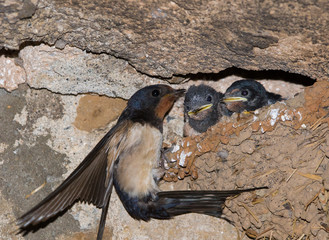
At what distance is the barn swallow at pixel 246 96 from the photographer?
3797mm

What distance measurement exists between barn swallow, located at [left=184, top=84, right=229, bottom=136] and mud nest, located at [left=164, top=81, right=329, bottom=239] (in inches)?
13.2

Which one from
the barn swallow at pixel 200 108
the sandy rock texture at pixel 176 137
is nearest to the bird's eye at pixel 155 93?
the sandy rock texture at pixel 176 137

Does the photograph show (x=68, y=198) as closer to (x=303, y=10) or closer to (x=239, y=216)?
(x=239, y=216)

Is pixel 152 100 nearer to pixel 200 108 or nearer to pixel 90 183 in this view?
pixel 200 108

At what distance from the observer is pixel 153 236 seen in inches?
131

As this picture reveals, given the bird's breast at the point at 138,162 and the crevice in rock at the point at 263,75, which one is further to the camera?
the crevice in rock at the point at 263,75

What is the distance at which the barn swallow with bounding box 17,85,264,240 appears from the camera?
302cm

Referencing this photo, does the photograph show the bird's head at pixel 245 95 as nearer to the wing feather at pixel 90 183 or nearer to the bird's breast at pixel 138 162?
the bird's breast at pixel 138 162

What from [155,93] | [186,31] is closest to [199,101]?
[155,93]

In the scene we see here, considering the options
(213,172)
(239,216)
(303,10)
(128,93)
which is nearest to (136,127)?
(128,93)

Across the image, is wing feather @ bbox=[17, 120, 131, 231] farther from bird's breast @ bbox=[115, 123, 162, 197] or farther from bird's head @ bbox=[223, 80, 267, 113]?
bird's head @ bbox=[223, 80, 267, 113]

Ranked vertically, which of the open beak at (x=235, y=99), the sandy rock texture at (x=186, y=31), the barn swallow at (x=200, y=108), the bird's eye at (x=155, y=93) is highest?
the sandy rock texture at (x=186, y=31)

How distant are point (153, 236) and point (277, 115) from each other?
1126 millimetres

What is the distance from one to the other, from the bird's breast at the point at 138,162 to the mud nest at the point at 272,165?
9.2 inches
